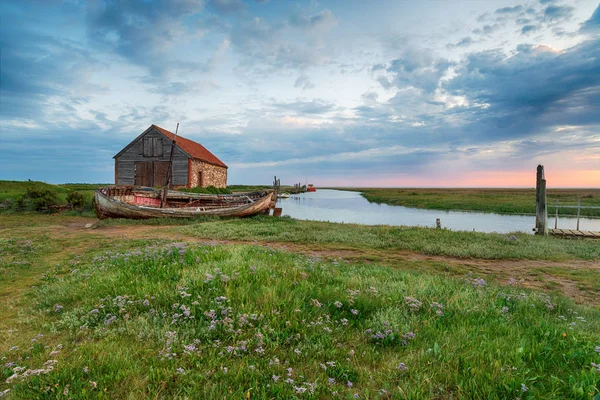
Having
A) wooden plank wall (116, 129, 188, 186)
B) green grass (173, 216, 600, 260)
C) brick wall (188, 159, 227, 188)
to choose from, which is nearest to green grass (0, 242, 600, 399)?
green grass (173, 216, 600, 260)

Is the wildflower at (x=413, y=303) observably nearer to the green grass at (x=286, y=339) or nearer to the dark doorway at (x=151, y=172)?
the green grass at (x=286, y=339)

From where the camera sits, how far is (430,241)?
15.0 metres

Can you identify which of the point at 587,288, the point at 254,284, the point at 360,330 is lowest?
the point at 587,288

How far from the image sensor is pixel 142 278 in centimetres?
579

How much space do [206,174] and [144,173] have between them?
813cm

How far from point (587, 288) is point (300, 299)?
29.7ft

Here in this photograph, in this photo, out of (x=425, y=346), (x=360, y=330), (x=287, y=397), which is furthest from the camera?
(x=360, y=330)

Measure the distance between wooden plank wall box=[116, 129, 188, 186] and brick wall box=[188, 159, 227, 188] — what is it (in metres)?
0.79

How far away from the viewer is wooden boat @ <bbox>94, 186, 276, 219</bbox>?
20969 mm

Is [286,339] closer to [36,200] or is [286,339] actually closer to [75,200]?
[75,200]

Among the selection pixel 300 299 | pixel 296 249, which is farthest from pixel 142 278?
pixel 296 249

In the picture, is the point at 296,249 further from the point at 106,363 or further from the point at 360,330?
the point at 106,363

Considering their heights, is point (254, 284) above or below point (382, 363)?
above

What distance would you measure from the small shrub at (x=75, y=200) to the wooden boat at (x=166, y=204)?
7.39m
